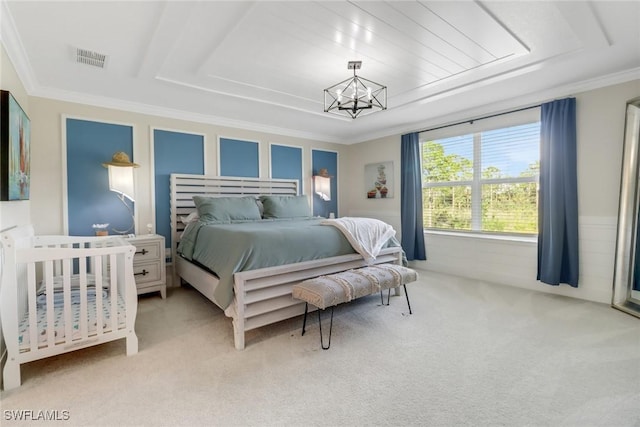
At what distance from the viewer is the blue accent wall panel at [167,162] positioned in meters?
3.92

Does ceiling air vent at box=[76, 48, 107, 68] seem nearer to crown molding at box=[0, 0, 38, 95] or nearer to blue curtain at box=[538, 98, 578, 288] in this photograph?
crown molding at box=[0, 0, 38, 95]

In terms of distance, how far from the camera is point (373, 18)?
2.06 m

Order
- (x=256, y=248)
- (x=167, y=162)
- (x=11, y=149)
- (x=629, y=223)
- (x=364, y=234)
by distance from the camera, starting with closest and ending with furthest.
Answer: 1. (x=11, y=149)
2. (x=256, y=248)
3. (x=629, y=223)
4. (x=364, y=234)
5. (x=167, y=162)

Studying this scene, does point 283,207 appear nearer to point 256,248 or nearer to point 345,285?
point 256,248

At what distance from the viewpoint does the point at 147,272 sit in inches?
135

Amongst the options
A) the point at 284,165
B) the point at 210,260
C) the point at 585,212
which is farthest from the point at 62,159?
the point at 585,212

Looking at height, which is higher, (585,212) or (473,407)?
(585,212)

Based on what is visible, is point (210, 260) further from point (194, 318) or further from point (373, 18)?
point (373, 18)

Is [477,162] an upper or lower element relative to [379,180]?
upper

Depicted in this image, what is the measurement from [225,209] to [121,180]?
3.87 ft

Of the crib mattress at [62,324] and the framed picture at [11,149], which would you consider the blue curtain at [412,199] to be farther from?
the framed picture at [11,149]

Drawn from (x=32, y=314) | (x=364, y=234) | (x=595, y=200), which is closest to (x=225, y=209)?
(x=364, y=234)

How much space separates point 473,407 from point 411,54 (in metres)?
2.60

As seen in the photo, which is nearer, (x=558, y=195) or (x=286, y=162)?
(x=558, y=195)
